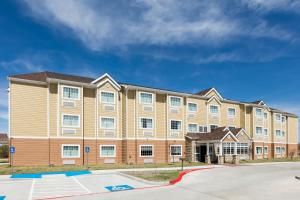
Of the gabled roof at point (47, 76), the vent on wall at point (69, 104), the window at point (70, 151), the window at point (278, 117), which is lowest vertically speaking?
the window at point (70, 151)

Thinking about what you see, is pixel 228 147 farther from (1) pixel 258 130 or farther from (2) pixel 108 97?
(2) pixel 108 97

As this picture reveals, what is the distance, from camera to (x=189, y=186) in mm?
16469

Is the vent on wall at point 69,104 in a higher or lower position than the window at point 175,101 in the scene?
Answer: lower

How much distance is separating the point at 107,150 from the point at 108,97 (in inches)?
239

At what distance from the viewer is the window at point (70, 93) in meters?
29.6

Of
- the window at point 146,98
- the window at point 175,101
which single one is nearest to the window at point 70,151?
the window at point 146,98

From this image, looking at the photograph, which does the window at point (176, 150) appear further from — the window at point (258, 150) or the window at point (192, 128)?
the window at point (258, 150)

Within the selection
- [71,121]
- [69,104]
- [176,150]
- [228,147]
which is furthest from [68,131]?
[228,147]

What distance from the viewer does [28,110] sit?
27.9 m

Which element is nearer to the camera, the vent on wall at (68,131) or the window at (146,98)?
the vent on wall at (68,131)

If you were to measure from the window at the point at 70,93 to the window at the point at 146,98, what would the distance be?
7.91 metres

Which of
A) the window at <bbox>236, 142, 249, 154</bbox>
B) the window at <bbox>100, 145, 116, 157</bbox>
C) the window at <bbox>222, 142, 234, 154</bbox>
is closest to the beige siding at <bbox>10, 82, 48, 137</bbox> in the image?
the window at <bbox>100, 145, 116, 157</bbox>

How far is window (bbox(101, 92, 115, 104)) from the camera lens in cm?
3229

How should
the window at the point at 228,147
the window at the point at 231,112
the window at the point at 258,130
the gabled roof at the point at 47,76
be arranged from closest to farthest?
the gabled roof at the point at 47,76 < the window at the point at 228,147 < the window at the point at 231,112 < the window at the point at 258,130
